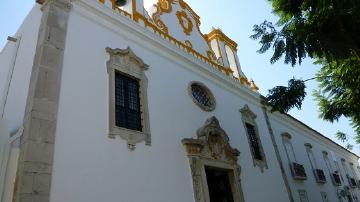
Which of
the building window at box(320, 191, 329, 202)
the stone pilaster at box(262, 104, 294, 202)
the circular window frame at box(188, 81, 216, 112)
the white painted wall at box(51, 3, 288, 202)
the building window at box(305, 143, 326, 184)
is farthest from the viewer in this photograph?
the building window at box(305, 143, 326, 184)

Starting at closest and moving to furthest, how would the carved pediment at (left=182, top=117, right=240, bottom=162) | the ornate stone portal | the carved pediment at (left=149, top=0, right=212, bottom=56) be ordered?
the ornate stone portal, the carved pediment at (left=182, top=117, right=240, bottom=162), the carved pediment at (left=149, top=0, right=212, bottom=56)

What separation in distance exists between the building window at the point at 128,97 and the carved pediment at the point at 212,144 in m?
1.52

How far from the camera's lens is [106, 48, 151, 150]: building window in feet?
24.3

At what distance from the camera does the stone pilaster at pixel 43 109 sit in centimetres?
523

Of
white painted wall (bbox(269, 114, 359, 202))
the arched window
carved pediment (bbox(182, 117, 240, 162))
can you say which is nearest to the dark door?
carved pediment (bbox(182, 117, 240, 162))

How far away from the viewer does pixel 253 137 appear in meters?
12.9

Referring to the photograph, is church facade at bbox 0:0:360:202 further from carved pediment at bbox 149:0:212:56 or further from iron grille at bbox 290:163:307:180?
iron grille at bbox 290:163:307:180

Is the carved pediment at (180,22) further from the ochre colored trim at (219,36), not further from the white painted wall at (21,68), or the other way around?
the white painted wall at (21,68)

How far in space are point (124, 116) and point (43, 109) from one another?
7.19 ft

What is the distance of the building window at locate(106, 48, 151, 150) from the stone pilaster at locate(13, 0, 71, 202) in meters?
1.40

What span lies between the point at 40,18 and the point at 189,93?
5027 mm

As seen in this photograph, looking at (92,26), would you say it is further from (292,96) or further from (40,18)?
(292,96)

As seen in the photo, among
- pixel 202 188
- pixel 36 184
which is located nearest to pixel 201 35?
pixel 202 188

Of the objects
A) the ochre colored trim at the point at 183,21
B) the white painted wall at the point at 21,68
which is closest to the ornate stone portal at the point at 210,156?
the white painted wall at the point at 21,68
